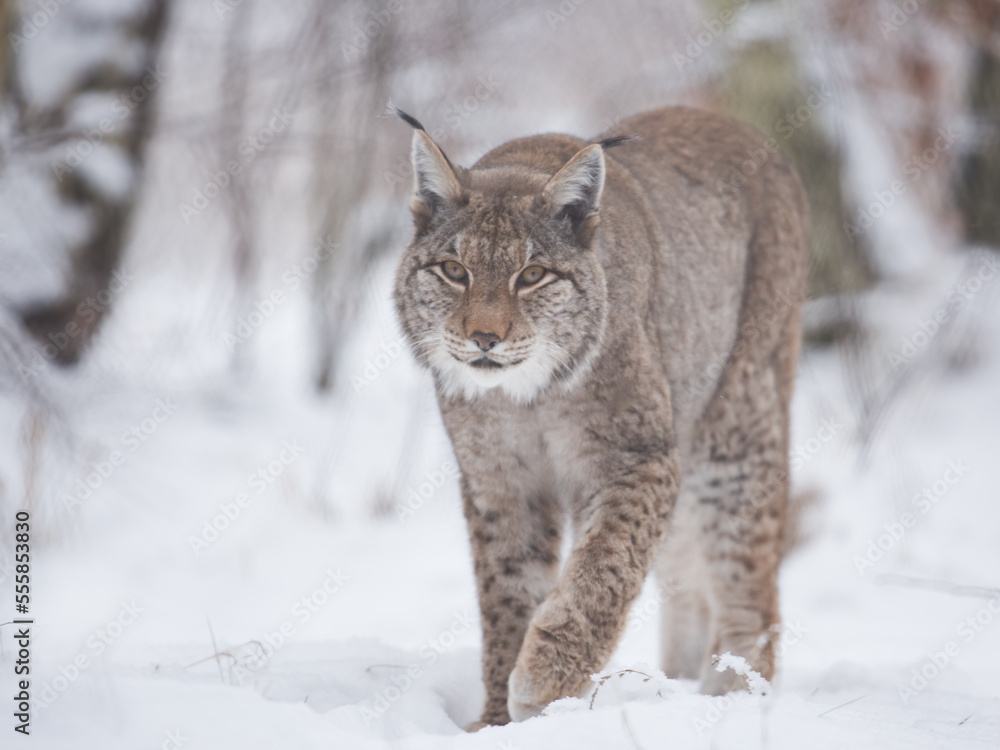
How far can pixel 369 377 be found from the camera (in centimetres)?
941

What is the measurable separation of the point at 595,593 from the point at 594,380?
2.19 feet

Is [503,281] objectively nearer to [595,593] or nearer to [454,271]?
[454,271]

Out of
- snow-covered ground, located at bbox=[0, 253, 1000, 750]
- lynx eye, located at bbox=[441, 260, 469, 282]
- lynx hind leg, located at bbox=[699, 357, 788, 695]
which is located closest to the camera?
snow-covered ground, located at bbox=[0, 253, 1000, 750]

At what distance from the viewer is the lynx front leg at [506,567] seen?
337cm

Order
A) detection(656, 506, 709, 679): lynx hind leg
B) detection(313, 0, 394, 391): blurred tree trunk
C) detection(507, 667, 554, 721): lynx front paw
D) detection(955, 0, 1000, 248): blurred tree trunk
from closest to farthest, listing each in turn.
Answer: detection(507, 667, 554, 721): lynx front paw → detection(656, 506, 709, 679): lynx hind leg → detection(313, 0, 394, 391): blurred tree trunk → detection(955, 0, 1000, 248): blurred tree trunk

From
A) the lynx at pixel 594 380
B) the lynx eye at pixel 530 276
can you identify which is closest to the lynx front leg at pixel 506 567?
the lynx at pixel 594 380

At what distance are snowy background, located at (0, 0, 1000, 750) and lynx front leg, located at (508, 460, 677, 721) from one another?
0.14 meters

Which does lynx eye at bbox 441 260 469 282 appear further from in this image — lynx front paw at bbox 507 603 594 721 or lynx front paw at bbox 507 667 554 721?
lynx front paw at bbox 507 667 554 721

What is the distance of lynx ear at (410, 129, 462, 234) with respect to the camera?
3193 mm

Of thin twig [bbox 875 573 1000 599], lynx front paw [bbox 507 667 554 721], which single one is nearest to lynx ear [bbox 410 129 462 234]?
lynx front paw [bbox 507 667 554 721]

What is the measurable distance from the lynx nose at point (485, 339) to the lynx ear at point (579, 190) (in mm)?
519

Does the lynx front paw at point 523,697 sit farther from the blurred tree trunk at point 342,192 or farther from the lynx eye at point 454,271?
the blurred tree trunk at point 342,192

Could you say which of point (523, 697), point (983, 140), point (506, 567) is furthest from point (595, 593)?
point (983, 140)

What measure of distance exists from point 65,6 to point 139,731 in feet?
17.3
